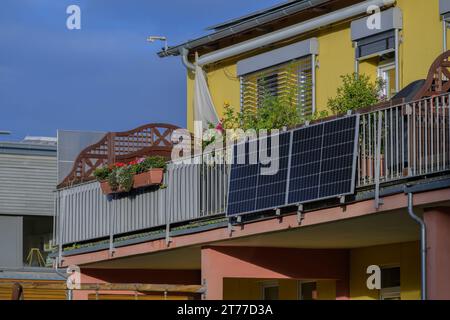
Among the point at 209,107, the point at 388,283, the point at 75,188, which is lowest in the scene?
the point at 388,283

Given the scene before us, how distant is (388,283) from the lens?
71.7 feet

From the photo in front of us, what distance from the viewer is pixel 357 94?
21.2 meters

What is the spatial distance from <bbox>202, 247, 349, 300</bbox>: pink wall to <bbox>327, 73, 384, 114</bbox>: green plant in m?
2.34

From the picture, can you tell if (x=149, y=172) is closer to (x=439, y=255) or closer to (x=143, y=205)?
(x=143, y=205)

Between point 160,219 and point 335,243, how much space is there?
291cm

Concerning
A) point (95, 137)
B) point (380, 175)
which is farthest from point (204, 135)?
point (95, 137)

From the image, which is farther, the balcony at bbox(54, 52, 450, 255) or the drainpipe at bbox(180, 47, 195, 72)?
the drainpipe at bbox(180, 47, 195, 72)

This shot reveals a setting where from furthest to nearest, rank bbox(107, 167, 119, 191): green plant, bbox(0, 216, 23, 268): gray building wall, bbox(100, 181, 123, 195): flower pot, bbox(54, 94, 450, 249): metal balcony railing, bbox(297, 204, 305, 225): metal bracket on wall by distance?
bbox(0, 216, 23, 268): gray building wall
bbox(100, 181, 123, 195): flower pot
bbox(107, 167, 119, 191): green plant
bbox(297, 204, 305, 225): metal bracket on wall
bbox(54, 94, 450, 249): metal balcony railing

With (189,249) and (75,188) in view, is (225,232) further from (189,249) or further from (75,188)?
(75,188)

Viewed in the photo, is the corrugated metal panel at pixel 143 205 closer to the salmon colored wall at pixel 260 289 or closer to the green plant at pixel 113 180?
the green plant at pixel 113 180

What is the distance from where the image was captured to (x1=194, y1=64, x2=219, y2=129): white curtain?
1014 inches

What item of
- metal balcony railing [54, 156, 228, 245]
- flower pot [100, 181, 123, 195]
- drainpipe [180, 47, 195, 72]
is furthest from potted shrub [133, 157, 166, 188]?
drainpipe [180, 47, 195, 72]

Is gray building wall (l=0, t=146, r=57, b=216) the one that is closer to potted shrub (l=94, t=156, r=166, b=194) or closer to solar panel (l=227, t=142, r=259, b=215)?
potted shrub (l=94, t=156, r=166, b=194)

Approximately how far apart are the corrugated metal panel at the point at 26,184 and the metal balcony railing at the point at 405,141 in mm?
22404
